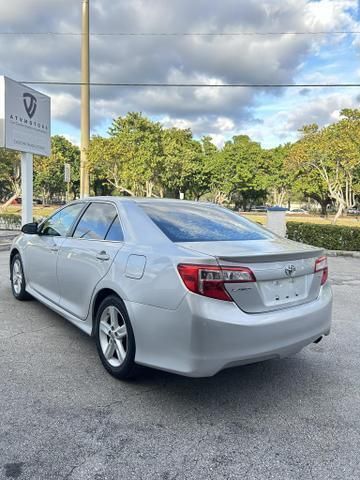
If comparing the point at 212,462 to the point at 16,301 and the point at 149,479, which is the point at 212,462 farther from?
the point at 16,301

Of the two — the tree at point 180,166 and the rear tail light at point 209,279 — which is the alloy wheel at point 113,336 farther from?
the tree at point 180,166

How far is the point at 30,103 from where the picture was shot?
11367 millimetres

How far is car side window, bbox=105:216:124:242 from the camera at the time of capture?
3466 mm

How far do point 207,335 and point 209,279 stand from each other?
0.36 meters

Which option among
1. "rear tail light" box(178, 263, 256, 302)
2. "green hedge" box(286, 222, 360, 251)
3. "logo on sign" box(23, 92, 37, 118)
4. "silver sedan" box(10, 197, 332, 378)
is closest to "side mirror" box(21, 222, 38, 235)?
"silver sedan" box(10, 197, 332, 378)

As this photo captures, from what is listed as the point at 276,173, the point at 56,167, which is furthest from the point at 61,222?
the point at 276,173

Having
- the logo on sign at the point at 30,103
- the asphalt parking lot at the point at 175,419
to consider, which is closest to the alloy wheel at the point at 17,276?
the asphalt parking lot at the point at 175,419

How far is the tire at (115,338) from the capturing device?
123 inches

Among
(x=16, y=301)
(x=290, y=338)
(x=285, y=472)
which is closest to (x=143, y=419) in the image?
(x=285, y=472)

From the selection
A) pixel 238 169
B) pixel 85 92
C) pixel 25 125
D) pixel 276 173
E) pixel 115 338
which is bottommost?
pixel 115 338

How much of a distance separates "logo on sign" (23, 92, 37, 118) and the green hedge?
28.5 ft

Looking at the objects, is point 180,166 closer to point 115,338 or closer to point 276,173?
point 276,173

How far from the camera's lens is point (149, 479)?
2.18 meters

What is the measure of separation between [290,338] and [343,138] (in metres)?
24.6
